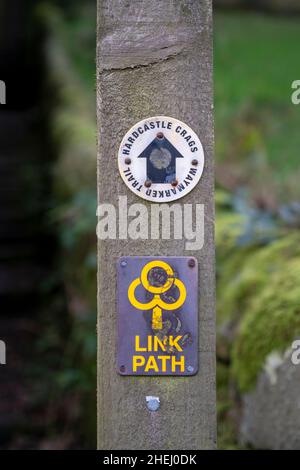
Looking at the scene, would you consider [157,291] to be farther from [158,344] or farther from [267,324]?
[267,324]

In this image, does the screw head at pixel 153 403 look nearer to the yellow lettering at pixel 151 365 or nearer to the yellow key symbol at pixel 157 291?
the yellow lettering at pixel 151 365

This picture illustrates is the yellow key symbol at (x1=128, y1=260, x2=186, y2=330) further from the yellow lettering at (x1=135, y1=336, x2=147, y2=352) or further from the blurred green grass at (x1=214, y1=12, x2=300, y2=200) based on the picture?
the blurred green grass at (x1=214, y1=12, x2=300, y2=200)

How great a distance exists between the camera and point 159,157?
6.98 feet

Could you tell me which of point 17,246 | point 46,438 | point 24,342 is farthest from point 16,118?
point 46,438

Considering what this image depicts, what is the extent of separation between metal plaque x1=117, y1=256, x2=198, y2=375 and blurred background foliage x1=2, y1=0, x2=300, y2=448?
34.1 inches

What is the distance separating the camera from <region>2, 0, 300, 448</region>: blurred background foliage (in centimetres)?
321

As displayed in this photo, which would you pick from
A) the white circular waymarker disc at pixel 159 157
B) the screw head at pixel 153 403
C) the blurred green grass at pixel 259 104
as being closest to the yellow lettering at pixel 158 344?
the screw head at pixel 153 403

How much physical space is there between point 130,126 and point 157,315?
57 centimetres

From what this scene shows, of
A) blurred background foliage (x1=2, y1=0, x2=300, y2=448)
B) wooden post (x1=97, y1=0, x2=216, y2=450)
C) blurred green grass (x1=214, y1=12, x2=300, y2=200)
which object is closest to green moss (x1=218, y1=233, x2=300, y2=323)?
blurred background foliage (x1=2, y1=0, x2=300, y2=448)

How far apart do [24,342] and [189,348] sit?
3.80 m

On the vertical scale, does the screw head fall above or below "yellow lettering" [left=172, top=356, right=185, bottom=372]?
below

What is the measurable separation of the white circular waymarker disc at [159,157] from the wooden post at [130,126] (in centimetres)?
2

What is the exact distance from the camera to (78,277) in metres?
5.07
